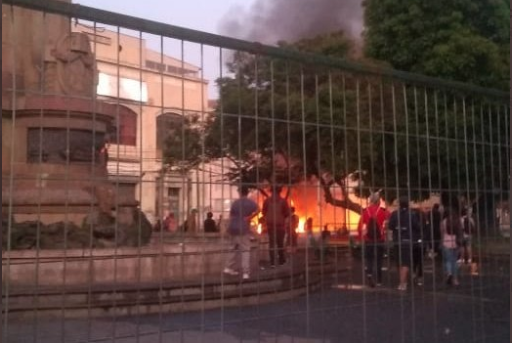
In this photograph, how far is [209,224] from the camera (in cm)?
431

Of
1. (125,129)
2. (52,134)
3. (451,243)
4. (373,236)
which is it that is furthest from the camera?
(451,243)

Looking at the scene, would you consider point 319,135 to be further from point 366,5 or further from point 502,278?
point 366,5

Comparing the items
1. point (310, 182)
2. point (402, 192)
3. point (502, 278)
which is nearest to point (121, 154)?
point (310, 182)

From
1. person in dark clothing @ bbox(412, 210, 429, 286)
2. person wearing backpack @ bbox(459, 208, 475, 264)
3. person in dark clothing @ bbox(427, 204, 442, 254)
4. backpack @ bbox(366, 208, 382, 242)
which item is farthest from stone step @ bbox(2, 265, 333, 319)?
person wearing backpack @ bbox(459, 208, 475, 264)

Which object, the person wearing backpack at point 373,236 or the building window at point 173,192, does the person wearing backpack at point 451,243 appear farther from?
the building window at point 173,192

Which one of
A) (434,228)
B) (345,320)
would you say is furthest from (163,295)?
(434,228)

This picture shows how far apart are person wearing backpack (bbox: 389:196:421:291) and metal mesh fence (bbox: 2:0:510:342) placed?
0.05 ft

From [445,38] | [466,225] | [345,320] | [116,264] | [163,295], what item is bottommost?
[345,320]

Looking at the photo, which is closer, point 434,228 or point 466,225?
point 434,228

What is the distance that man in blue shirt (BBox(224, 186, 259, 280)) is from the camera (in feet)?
14.6

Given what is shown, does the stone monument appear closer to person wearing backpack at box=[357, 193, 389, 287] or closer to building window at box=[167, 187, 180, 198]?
building window at box=[167, 187, 180, 198]

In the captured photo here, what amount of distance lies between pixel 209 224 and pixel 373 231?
5.00 feet

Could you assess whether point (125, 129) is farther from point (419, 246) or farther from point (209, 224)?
point (419, 246)

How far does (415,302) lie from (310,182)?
1.48 m
